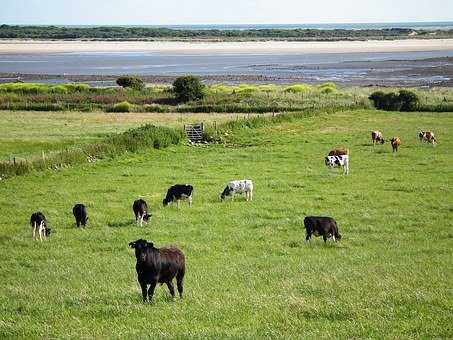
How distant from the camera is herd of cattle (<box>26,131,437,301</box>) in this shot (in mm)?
15344

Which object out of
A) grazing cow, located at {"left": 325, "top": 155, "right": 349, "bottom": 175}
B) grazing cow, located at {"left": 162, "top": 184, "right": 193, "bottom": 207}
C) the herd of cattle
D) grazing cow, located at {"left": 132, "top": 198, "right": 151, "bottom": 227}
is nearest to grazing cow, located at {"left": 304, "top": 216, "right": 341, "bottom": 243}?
the herd of cattle

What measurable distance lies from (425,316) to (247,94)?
68066 millimetres

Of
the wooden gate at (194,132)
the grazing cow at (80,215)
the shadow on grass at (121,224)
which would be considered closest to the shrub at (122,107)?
the wooden gate at (194,132)

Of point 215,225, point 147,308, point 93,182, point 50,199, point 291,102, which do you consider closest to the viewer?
point 147,308

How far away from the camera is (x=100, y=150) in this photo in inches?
1732

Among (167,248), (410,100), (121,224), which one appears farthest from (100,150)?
(410,100)

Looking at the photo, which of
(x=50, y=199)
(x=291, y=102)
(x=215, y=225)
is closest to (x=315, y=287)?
(x=215, y=225)

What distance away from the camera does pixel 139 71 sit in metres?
135

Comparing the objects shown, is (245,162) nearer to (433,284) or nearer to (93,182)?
(93,182)

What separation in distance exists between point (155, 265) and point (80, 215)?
38.4 feet

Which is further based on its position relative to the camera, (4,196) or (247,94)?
(247,94)

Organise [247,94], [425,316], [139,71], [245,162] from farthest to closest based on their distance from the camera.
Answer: [139,71] < [247,94] < [245,162] < [425,316]

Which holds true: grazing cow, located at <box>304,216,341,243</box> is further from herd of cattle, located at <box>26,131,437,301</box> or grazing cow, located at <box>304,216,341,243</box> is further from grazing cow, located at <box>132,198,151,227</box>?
grazing cow, located at <box>132,198,151,227</box>

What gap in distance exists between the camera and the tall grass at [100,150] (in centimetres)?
3825
